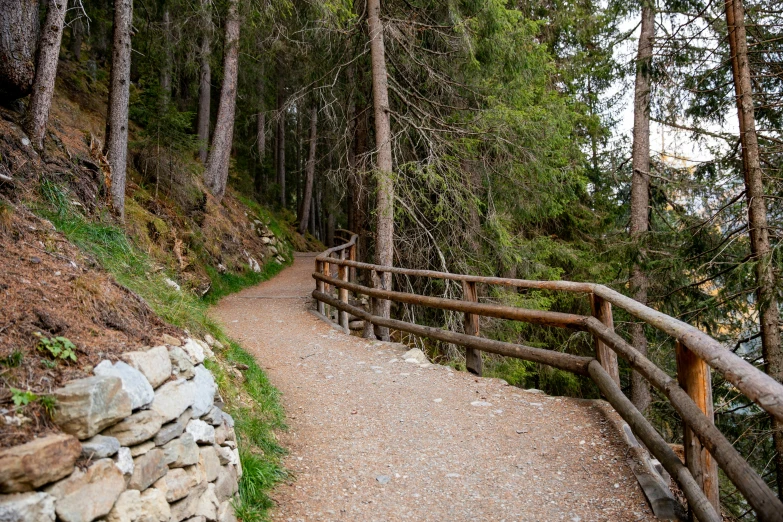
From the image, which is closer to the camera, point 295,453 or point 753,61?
point 295,453

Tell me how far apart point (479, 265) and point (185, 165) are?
7.25 metres

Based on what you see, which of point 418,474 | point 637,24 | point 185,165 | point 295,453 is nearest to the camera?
point 418,474

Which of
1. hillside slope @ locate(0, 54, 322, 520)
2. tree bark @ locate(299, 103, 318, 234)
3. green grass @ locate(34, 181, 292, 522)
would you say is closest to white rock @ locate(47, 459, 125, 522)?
hillside slope @ locate(0, 54, 322, 520)

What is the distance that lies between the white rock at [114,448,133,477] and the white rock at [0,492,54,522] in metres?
0.43

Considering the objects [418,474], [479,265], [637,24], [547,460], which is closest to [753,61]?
[637,24]

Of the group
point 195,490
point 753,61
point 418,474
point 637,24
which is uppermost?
point 637,24

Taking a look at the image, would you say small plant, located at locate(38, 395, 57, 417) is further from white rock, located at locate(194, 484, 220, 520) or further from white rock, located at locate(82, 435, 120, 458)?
white rock, located at locate(194, 484, 220, 520)

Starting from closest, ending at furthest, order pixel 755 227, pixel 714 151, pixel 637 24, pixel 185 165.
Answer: pixel 755 227
pixel 714 151
pixel 637 24
pixel 185 165

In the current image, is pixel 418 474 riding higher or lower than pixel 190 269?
lower

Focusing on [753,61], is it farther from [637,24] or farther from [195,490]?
[195,490]

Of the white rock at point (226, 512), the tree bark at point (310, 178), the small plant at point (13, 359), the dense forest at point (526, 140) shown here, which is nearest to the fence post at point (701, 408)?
the white rock at point (226, 512)

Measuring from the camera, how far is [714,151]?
920cm

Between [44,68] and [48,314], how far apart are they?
15.6 ft

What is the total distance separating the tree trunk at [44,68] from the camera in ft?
20.6
